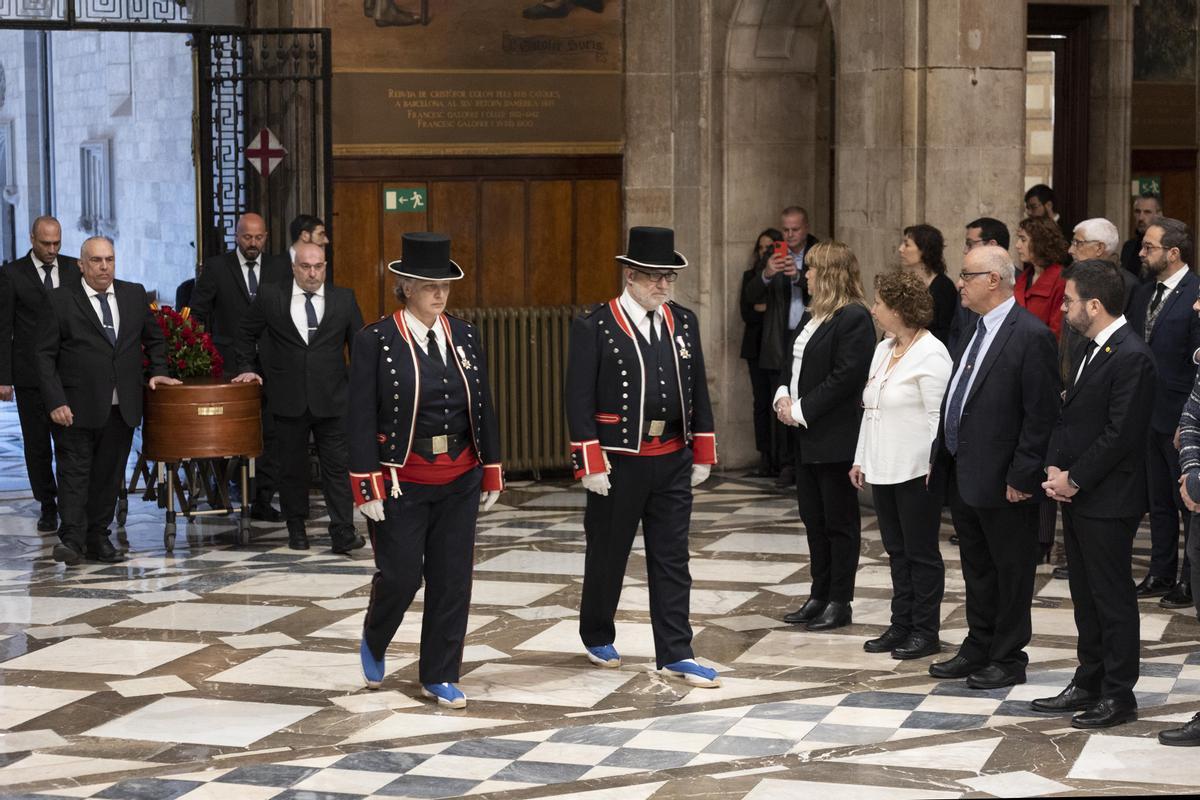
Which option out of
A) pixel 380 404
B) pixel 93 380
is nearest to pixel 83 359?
pixel 93 380

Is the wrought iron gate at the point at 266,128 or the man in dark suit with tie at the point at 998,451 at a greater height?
the wrought iron gate at the point at 266,128

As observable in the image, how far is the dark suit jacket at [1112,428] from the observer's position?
19.7 ft

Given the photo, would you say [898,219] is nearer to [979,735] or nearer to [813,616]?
[813,616]

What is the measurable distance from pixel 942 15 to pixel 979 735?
5.07 m

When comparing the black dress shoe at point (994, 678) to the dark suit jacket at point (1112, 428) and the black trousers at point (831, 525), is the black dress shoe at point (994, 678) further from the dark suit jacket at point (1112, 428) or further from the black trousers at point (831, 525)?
the black trousers at point (831, 525)

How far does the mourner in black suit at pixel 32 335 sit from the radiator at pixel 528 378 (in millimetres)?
2574

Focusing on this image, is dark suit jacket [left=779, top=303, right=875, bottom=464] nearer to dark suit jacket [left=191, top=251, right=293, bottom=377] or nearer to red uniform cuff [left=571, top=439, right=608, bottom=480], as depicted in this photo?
red uniform cuff [left=571, top=439, right=608, bottom=480]

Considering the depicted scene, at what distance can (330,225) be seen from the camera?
415 inches

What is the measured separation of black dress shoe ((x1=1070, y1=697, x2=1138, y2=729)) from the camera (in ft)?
19.9

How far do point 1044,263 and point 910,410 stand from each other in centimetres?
222

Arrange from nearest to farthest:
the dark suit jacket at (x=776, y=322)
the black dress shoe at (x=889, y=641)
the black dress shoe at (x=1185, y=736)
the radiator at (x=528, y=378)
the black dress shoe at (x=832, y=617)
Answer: the black dress shoe at (x=1185, y=736) → the black dress shoe at (x=889, y=641) → the black dress shoe at (x=832, y=617) → the dark suit jacket at (x=776, y=322) → the radiator at (x=528, y=378)

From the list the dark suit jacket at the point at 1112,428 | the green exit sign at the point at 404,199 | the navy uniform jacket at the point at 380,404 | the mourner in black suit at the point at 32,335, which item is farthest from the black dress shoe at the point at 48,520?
the dark suit jacket at the point at 1112,428

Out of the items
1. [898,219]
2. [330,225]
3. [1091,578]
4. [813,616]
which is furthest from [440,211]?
[1091,578]

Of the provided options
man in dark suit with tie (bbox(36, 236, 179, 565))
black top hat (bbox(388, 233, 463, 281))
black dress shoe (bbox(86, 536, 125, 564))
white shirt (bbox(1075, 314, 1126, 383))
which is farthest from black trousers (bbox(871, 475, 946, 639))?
black dress shoe (bbox(86, 536, 125, 564))
